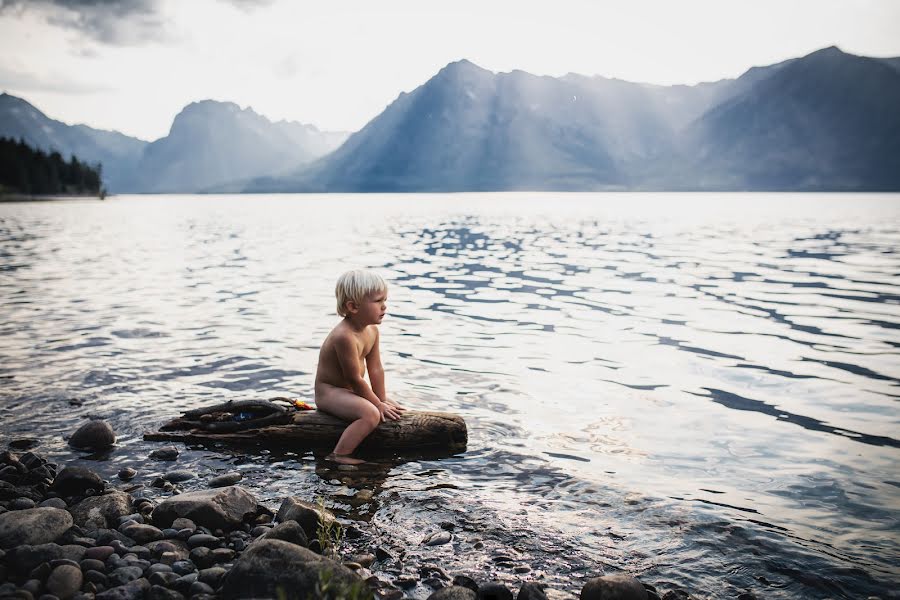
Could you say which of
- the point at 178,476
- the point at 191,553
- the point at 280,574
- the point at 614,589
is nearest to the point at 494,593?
the point at 614,589

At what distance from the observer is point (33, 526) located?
17.4 ft

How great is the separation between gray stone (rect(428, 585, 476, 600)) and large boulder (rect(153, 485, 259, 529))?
8.06ft

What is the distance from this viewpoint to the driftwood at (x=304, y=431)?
26.6ft

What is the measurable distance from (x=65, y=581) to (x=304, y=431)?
378 centimetres

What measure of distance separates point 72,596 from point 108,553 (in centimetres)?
67

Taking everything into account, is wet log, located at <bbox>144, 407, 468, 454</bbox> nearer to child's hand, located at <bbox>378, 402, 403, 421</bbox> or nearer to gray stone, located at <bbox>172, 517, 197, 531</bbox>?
child's hand, located at <bbox>378, 402, 403, 421</bbox>

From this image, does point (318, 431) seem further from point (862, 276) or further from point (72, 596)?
point (862, 276)

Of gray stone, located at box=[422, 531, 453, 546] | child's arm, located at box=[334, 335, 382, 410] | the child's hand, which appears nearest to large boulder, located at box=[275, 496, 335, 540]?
gray stone, located at box=[422, 531, 453, 546]

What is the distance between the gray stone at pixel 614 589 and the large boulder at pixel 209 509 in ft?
11.4

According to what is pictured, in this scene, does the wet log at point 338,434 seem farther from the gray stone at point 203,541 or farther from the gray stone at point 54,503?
the gray stone at point 203,541

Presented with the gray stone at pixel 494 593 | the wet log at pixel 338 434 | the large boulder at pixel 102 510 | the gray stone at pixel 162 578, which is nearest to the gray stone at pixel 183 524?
the large boulder at pixel 102 510

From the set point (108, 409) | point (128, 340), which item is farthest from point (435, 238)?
point (108, 409)

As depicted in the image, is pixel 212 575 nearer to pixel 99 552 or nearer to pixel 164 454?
pixel 99 552

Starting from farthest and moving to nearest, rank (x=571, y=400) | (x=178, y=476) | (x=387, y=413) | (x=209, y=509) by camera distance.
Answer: (x=571, y=400), (x=387, y=413), (x=178, y=476), (x=209, y=509)
